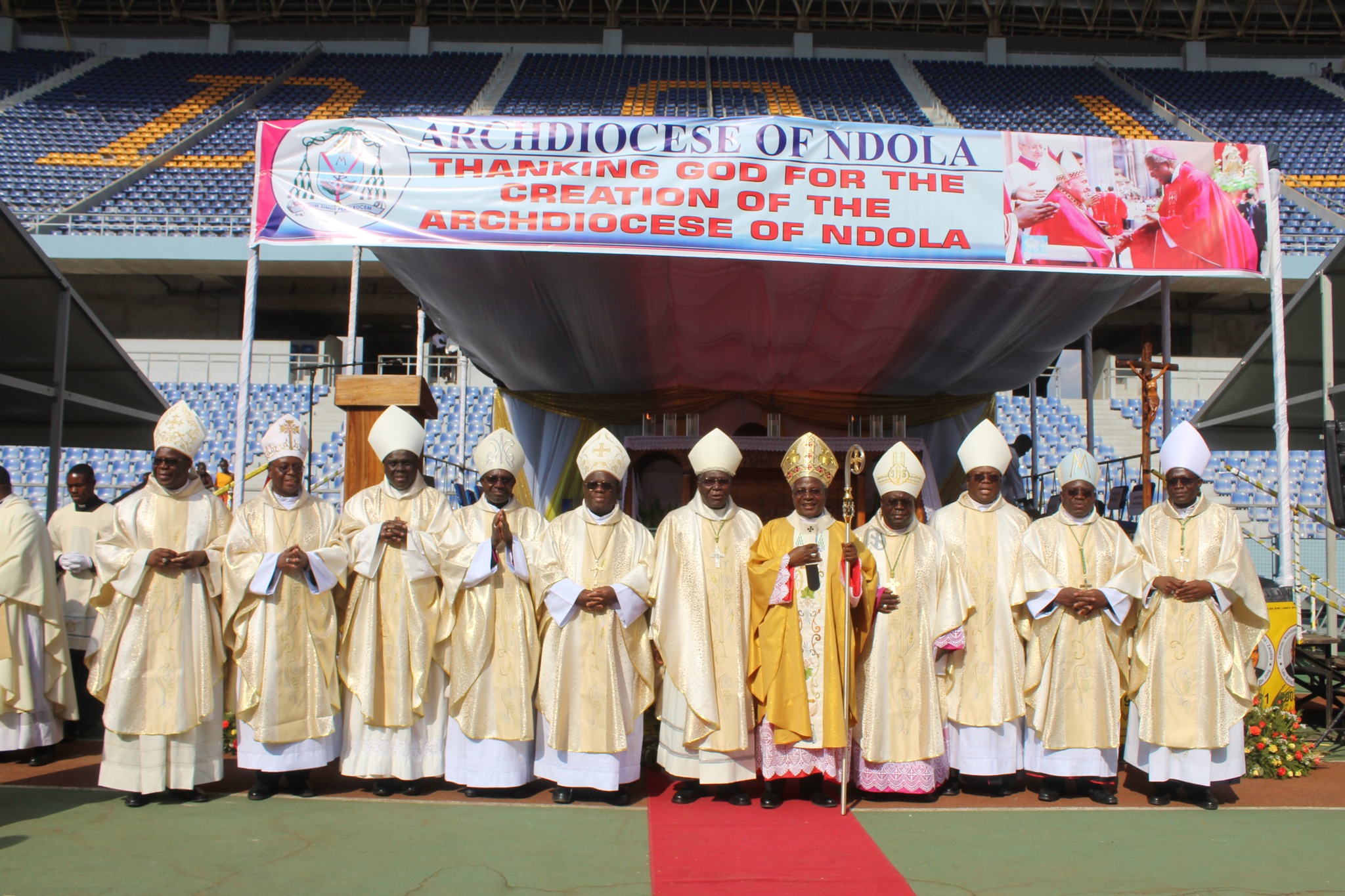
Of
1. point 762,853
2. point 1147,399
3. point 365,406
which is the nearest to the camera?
point 762,853

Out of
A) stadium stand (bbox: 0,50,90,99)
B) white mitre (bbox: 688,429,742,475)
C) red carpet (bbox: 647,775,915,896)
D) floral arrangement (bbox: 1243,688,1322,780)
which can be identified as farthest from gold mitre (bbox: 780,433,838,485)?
stadium stand (bbox: 0,50,90,99)

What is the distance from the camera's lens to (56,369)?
274 inches

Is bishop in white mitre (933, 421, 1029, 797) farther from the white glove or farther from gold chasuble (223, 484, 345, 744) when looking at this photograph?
the white glove

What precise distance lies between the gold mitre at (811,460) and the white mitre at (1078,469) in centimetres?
129

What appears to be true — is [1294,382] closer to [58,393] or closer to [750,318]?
[750,318]

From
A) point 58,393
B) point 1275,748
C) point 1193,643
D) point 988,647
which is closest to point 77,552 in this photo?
point 58,393

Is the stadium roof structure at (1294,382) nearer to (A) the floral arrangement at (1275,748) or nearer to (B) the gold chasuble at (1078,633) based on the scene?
(A) the floral arrangement at (1275,748)

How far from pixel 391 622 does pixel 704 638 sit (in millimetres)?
1580

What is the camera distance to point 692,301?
6.83 meters

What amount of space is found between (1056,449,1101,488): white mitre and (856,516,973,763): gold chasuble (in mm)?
805

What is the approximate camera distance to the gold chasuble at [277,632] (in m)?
4.79

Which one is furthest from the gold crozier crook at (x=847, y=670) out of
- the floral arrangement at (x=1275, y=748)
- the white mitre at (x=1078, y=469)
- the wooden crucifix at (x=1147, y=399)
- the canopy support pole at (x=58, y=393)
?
the canopy support pole at (x=58, y=393)

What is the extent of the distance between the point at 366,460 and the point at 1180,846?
4764mm

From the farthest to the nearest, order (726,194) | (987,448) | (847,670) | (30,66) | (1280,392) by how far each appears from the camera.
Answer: (30,66)
(1280,392)
(726,194)
(987,448)
(847,670)
